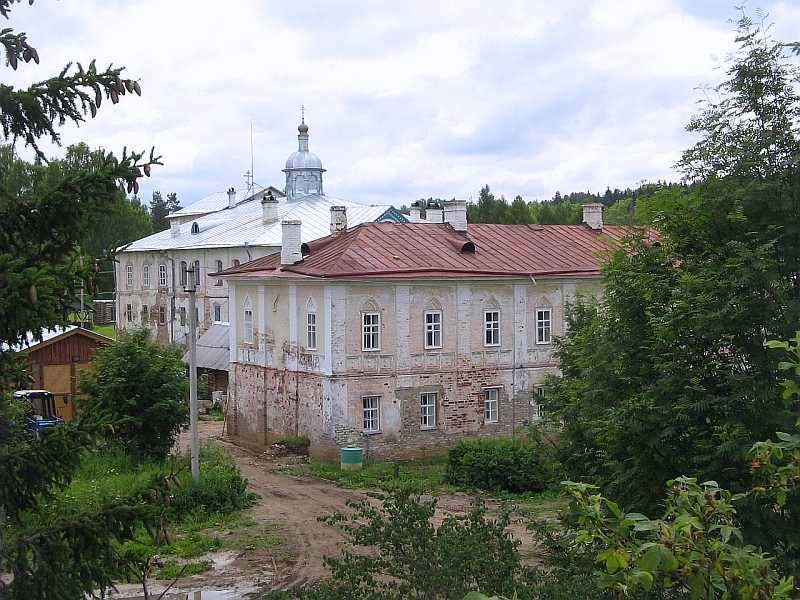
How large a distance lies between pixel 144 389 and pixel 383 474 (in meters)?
6.50

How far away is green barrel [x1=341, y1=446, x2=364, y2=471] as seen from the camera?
25.2 m

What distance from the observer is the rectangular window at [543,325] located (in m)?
29.6

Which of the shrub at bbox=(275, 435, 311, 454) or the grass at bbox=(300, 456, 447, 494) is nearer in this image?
the grass at bbox=(300, 456, 447, 494)

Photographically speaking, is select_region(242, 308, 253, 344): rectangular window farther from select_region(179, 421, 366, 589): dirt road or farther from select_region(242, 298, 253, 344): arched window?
select_region(179, 421, 366, 589): dirt road

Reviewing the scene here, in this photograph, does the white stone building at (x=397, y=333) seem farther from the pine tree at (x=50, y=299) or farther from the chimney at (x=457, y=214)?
the pine tree at (x=50, y=299)

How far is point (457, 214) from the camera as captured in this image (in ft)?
100

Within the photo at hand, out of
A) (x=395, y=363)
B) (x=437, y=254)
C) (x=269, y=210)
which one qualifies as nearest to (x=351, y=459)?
(x=395, y=363)

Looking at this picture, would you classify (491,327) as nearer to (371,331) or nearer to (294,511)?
(371,331)

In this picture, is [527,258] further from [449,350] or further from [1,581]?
[1,581]

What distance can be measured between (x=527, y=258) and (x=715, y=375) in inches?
707

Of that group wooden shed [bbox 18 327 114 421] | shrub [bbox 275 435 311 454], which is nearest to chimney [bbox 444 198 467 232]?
shrub [bbox 275 435 311 454]

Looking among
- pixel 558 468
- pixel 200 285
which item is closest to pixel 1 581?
pixel 558 468

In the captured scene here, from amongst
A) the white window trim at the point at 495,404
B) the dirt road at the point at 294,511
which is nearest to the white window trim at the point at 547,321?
the white window trim at the point at 495,404

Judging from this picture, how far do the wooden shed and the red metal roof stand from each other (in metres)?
4.75
